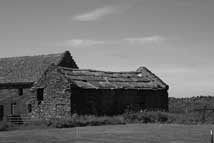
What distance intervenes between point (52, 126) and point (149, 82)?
724 inches

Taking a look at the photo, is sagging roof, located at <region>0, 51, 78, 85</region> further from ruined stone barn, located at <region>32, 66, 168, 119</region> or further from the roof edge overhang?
ruined stone barn, located at <region>32, 66, 168, 119</region>

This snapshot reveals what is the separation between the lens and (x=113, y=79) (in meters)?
42.7

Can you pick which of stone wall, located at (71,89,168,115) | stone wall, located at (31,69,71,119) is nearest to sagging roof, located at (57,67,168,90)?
stone wall, located at (71,89,168,115)

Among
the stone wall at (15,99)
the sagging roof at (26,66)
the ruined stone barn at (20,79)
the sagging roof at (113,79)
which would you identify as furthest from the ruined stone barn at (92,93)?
the sagging roof at (26,66)

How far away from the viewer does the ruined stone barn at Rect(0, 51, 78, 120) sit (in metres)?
47.7

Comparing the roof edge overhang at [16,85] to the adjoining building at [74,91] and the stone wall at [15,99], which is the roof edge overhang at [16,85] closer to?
the adjoining building at [74,91]

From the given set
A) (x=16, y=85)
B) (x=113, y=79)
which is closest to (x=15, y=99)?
(x=16, y=85)

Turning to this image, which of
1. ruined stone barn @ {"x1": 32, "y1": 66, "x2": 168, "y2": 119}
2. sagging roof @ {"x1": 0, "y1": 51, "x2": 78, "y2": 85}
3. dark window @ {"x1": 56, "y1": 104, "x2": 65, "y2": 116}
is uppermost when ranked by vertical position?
sagging roof @ {"x1": 0, "y1": 51, "x2": 78, "y2": 85}

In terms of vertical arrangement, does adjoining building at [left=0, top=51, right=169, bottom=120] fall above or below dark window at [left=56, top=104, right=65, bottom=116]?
above

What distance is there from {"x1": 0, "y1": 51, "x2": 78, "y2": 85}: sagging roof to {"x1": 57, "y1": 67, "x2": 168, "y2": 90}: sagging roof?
885 cm

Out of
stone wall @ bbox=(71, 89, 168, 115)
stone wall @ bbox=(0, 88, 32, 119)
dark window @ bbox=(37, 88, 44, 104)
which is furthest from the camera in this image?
stone wall @ bbox=(0, 88, 32, 119)

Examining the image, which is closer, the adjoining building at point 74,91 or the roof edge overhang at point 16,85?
the adjoining building at point 74,91

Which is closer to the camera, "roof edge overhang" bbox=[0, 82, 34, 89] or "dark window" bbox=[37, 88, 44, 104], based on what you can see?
"dark window" bbox=[37, 88, 44, 104]

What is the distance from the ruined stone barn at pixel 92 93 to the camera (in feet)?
123
